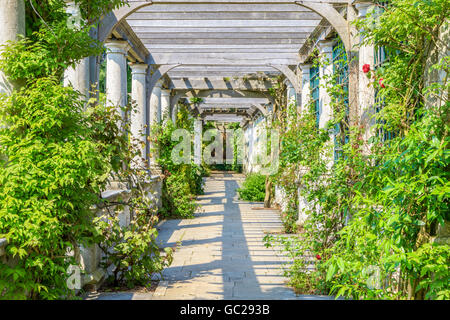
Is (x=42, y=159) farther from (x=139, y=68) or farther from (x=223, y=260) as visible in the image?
(x=139, y=68)

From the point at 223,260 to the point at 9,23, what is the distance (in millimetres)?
4412

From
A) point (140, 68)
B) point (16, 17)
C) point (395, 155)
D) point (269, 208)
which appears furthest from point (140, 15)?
point (269, 208)

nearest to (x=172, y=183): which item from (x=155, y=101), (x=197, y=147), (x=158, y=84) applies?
(x=155, y=101)

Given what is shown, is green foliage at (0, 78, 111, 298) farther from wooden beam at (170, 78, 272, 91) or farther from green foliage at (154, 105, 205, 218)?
wooden beam at (170, 78, 272, 91)

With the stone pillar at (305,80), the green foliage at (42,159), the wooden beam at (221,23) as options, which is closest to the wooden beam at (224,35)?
the wooden beam at (221,23)

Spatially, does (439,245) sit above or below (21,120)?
below

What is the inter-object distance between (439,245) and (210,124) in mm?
26571

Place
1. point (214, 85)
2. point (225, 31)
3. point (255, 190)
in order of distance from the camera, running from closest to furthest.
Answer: point (225, 31) → point (214, 85) → point (255, 190)

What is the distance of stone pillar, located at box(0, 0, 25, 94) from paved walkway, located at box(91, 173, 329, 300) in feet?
8.21

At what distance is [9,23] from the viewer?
3.32m

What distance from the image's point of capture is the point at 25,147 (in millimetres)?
3250

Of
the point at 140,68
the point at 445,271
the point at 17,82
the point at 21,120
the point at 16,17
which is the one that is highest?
the point at 140,68

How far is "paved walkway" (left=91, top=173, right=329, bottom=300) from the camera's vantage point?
5.20 metres

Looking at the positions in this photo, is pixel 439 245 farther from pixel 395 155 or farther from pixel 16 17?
pixel 16 17
